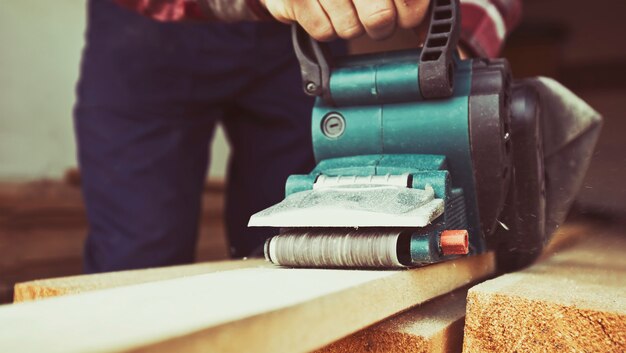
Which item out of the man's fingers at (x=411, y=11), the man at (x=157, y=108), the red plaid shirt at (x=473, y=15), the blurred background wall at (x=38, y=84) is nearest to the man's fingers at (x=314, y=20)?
the man's fingers at (x=411, y=11)

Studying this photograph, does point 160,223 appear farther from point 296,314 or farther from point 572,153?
point 296,314

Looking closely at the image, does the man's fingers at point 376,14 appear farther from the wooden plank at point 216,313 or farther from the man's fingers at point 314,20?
the wooden plank at point 216,313

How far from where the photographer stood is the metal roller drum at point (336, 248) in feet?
2.36

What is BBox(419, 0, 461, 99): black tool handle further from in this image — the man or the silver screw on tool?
the man

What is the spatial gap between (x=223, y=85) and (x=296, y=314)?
44.7 inches

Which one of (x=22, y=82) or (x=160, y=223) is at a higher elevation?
(x=22, y=82)

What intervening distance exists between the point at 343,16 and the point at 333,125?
0.17 m

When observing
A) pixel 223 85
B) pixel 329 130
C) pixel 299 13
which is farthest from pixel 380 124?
pixel 223 85

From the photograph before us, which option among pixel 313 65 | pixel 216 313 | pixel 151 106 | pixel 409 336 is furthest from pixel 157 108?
pixel 216 313

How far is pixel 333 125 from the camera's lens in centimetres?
98

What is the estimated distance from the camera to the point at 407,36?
3.76 ft

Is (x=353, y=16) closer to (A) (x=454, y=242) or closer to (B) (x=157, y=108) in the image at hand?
(A) (x=454, y=242)

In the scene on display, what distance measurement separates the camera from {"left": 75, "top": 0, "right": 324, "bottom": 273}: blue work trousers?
1.51 m

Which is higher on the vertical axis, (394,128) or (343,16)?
(343,16)
